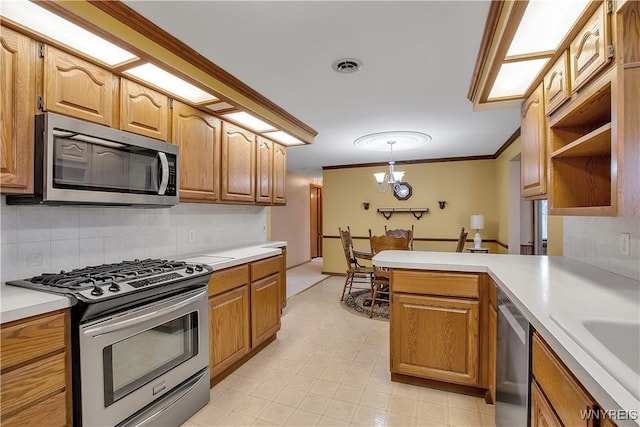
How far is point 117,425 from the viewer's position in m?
1.48

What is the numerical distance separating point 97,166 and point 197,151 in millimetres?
830

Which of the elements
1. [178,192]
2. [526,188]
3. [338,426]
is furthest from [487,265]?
[178,192]

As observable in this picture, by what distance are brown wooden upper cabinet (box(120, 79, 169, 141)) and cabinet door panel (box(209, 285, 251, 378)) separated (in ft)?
4.01

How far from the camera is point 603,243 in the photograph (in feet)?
5.86

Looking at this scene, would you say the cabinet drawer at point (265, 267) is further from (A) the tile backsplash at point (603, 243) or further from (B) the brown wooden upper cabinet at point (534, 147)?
(A) the tile backsplash at point (603, 243)

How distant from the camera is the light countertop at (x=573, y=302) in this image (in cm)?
69

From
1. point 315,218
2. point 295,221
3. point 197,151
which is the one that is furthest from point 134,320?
point 315,218

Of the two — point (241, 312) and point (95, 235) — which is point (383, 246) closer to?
point (241, 312)

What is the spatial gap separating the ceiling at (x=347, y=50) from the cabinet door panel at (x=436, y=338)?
1597 millimetres

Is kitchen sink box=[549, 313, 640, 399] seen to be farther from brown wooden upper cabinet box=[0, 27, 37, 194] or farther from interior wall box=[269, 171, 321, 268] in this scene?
interior wall box=[269, 171, 321, 268]

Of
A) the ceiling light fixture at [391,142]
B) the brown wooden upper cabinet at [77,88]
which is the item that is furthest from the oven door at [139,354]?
the ceiling light fixture at [391,142]

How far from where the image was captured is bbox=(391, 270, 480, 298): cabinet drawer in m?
1.99

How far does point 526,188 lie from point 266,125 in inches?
87.3

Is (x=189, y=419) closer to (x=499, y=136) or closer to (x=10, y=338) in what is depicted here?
(x=10, y=338)
